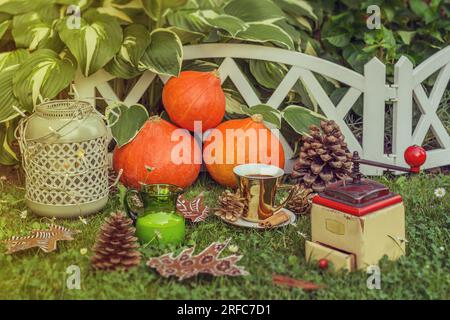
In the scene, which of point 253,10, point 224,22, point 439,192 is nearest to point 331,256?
point 439,192

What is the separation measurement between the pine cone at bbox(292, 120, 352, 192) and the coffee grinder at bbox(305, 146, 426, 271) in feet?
1.50

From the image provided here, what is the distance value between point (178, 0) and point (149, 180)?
0.65 m

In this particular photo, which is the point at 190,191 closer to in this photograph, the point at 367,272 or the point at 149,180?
the point at 149,180

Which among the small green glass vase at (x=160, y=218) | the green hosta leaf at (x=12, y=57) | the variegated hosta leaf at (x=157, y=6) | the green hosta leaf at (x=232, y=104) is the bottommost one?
the small green glass vase at (x=160, y=218)

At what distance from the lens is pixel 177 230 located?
2.15 metres

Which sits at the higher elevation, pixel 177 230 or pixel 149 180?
pixel 149 180

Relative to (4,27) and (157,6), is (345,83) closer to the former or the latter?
(157,6)

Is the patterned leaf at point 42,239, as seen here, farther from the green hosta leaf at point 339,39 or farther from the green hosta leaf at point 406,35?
the green hosta leaf at point 406,35

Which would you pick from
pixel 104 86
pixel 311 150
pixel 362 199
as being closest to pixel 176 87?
pixel 104 86

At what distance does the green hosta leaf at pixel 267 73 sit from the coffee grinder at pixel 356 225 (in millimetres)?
856

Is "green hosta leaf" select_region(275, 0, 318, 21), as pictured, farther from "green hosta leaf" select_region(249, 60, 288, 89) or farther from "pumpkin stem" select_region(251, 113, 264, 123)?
"pumpkin stem" select_region(251, 113, 264, 123)

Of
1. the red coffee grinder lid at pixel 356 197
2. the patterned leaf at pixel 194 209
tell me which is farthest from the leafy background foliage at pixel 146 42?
the red coffee grinder lid at pixel 356 197

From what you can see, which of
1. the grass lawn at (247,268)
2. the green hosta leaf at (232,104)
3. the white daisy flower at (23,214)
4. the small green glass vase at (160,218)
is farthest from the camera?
the green hosta leaf at (232,104)

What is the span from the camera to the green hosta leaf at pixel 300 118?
8.94 feet
